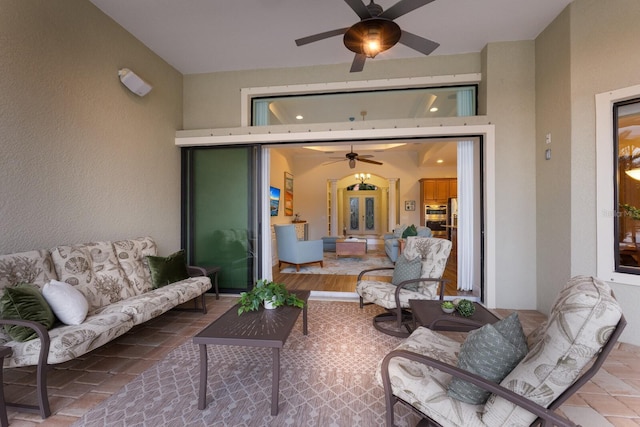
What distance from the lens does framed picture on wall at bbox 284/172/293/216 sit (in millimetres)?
8156

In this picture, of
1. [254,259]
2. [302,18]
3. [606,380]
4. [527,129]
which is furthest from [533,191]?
[254,259]

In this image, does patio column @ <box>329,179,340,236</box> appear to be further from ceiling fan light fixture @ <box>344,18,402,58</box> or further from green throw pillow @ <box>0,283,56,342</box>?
green throw pillow @ <box>0,283,56,342</box>

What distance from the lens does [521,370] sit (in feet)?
3.77

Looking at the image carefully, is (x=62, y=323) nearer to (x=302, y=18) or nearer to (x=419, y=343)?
(x=419, y=343)

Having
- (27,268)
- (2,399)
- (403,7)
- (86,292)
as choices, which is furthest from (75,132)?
(403,7)

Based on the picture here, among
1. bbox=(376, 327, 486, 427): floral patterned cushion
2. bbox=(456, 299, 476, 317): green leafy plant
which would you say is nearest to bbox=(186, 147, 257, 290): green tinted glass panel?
bbox=(456, 299, 476, 317): green leafy plant

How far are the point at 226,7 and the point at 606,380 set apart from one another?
4715mm

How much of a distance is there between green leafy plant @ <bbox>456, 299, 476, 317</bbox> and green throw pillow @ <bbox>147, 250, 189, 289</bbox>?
2.96 meters

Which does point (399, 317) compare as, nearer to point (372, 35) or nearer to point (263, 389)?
point (263, 389)

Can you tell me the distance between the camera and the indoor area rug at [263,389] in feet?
5.61

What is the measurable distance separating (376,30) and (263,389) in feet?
8.90

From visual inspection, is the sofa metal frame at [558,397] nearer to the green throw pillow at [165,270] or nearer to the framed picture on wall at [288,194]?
the green throw pillow at [165,270]

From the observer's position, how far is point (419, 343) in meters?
1.77

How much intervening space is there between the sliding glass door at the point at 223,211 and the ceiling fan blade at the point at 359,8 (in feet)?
8.19
